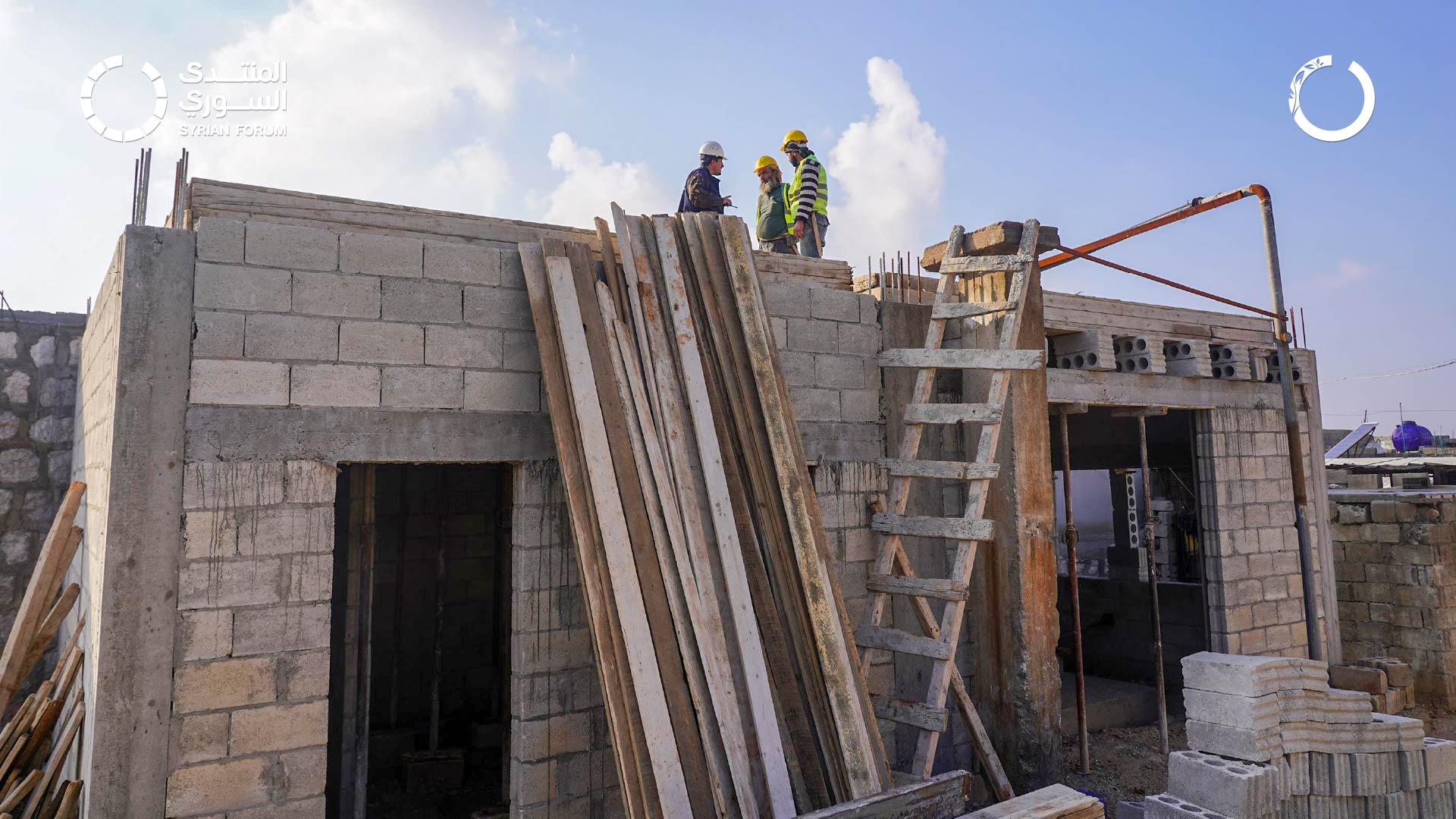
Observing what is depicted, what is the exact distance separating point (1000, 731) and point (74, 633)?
6611 mm

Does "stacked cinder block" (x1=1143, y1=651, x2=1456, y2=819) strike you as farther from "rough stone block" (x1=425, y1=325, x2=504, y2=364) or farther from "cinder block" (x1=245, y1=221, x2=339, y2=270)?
"cinder block" (x1=245, y1=221, x2=339, y2=270)

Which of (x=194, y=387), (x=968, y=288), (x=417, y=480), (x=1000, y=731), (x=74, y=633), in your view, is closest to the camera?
(x=194, y=387)

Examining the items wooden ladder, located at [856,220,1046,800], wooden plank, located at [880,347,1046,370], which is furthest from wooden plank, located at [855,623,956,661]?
wooden plank, located at [880,347,1046,370]

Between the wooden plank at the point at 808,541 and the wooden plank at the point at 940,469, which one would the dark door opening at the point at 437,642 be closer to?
the wooden plank at the point at 808,541

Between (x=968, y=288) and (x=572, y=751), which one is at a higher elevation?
(x=968, y=288)

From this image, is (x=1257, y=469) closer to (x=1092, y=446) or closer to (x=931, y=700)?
(x=1092, y=446)

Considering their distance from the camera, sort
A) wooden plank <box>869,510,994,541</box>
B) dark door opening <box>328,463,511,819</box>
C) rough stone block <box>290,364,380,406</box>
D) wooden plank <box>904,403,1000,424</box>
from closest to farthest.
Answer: rough stone block <box>290,364,380,406</box>
wooden plank <box>869,510,994,541</box>
wooden plank <box>904,403,1000,424</box>
dark door opening <box>328,463,511,819</box>

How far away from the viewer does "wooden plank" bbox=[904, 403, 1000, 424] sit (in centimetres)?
558

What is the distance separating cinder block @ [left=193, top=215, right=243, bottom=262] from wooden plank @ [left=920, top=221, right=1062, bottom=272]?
479 cm

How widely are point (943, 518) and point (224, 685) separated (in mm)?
4211

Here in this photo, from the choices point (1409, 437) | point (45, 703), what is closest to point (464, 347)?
point (45, 703)

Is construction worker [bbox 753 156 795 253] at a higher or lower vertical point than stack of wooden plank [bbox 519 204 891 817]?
higher

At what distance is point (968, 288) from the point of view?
6840 millimetres

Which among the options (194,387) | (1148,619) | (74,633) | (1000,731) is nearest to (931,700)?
(1000,731)
